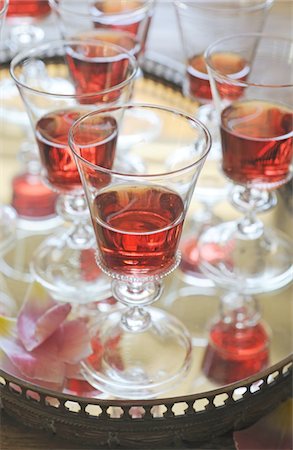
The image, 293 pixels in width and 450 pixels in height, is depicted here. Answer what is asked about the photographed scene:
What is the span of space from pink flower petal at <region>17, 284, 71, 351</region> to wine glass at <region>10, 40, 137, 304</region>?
8cm

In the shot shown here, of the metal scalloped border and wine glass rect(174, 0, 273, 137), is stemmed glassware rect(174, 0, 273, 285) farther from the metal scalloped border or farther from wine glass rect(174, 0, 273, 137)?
the metal scalloped border

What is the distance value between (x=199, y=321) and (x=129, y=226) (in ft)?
0.71

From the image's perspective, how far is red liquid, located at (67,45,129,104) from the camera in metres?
1.22

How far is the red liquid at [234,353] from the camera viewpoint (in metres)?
1.09

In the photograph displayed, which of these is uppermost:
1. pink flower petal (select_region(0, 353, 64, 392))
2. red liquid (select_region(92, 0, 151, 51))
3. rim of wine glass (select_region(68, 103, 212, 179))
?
rim of wine glass (select_region(68, 103, 212, 179))

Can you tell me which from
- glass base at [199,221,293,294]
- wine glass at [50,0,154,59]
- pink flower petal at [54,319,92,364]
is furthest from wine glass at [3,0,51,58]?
pink flower petal at [54,319,92,364]

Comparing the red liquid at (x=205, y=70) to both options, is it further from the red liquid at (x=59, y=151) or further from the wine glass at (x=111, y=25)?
the red liquid at (x=59, y=151)

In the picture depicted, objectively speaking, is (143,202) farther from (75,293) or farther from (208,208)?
(208,208)

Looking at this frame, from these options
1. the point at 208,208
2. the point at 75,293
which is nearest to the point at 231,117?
the point at 208,208

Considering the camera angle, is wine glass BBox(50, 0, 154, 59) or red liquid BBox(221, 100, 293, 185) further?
wine glass BBox(50, 0, 154, 59)

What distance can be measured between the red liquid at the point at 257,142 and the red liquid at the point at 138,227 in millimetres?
164

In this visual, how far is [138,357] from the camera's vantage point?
1108 millimetres

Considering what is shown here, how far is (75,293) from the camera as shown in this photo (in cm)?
120

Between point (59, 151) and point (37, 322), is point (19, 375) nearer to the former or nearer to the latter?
point (37, 322)
